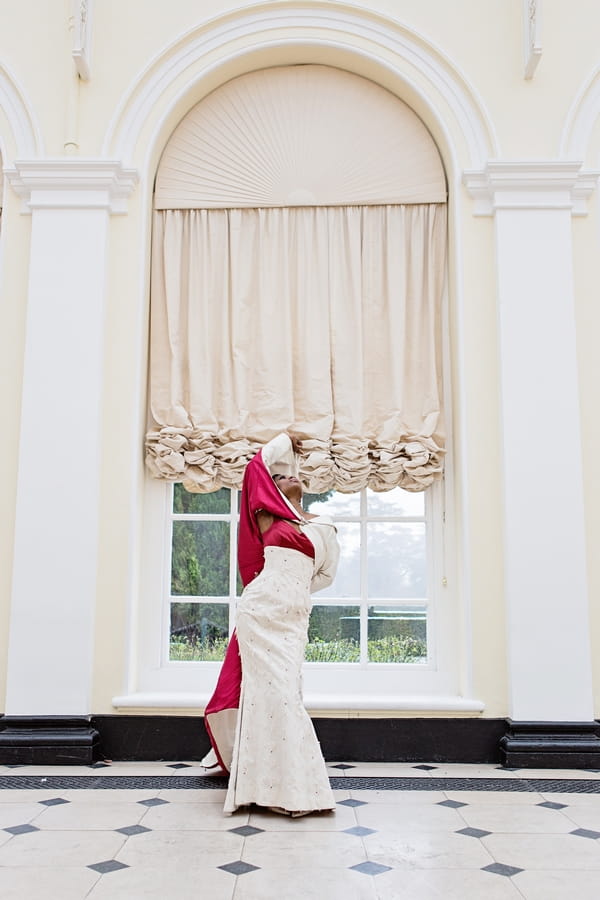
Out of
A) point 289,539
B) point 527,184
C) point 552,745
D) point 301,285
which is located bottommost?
point 552,745

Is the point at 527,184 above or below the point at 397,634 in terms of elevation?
above

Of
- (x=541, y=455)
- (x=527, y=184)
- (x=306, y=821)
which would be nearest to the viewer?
(x=306, y=821)

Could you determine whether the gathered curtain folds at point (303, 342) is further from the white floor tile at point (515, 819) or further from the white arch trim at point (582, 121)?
the white floor tile at point (515, 819)

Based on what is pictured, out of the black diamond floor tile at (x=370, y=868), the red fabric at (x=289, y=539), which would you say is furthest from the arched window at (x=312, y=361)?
the black diamond floor tile at (x=370, y=868)

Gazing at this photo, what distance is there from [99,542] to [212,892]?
2254mm

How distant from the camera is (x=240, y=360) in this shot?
482 cm

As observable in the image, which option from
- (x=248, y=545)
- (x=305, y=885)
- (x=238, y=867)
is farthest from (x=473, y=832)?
(x=248, y=545)

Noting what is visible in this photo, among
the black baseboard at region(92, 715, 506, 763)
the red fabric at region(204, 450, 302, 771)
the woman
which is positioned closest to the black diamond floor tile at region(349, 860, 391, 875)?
the woman

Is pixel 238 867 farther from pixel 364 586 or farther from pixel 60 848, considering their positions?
pixel 364 586

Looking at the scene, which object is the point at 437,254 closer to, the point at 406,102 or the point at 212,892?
the point at 406,102

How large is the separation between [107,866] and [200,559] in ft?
7.08

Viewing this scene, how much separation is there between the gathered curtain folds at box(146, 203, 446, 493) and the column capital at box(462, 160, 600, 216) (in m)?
0.32

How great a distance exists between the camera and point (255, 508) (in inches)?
148

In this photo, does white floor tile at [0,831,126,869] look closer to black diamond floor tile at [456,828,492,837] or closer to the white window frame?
black diamond floor tile at [456,828,492,837]
